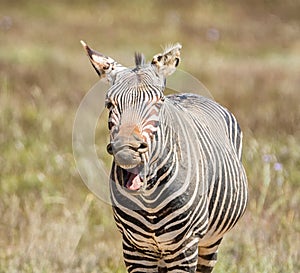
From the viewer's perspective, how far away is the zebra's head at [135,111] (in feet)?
12.9

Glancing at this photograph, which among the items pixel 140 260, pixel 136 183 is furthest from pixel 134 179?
pixel 140 260

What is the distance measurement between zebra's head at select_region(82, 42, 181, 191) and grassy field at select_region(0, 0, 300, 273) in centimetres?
237

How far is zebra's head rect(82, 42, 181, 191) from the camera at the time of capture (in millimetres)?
3934

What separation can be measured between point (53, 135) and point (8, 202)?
2747 millimetres

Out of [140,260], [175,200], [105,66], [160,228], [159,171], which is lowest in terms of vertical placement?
[140,260]

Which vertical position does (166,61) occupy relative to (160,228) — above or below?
above

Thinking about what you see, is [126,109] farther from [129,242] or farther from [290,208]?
[290,208]

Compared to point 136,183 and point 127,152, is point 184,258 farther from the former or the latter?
point 127,152

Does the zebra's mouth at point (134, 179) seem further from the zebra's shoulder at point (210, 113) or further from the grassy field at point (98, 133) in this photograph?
the grassy field at point (98, 133)

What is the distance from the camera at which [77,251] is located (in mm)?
7148

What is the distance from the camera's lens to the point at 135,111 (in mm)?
4031

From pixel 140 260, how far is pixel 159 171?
1.88 ft

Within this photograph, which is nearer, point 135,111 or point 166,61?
point 135,111

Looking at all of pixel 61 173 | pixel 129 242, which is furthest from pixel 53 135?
pixel 129 242
